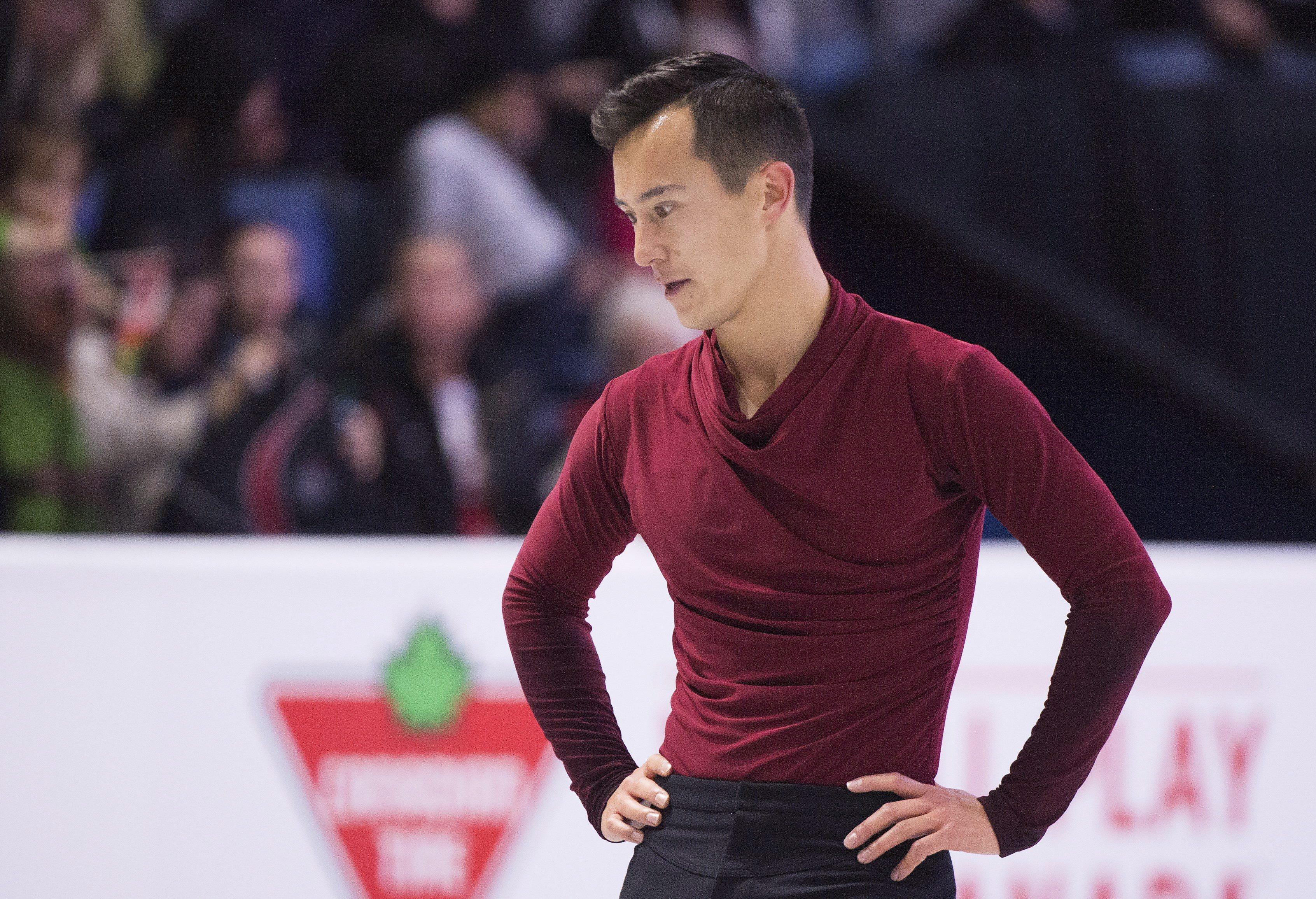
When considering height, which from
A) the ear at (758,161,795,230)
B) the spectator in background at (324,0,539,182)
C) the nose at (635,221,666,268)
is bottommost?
the nose at (635,221,666,268)

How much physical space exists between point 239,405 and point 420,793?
1586 mm

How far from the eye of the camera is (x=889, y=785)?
1592 mm

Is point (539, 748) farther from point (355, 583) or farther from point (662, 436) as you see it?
point (662, 436)

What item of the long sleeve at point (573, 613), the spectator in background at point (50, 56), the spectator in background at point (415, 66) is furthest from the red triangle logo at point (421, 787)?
the spectator in background at point (50, 56)

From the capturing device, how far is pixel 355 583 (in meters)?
3.23

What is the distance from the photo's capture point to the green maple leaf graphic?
3178 millimetres

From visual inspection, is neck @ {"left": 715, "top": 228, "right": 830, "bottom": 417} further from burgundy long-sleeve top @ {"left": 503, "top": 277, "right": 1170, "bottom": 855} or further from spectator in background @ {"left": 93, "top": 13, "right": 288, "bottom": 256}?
spectator in background @ {"left": 93, "top": 13, "right": 288, "bottom": 256}

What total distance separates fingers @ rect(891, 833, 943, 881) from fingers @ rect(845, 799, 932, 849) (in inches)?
1.2

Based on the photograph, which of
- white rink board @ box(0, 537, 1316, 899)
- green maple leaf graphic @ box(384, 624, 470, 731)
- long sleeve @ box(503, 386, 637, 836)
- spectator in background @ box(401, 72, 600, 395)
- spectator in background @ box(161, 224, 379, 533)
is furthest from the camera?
spectator in background @ box(401, 72, 600, 395)

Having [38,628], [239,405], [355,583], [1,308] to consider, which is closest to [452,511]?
[239,405]

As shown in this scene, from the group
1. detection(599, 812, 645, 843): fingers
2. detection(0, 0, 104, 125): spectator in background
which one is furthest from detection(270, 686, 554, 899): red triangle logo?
detection(0, 0, 104, 125): spectator in background

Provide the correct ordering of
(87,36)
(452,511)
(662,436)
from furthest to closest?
(87,36)
(452,511)
(662,436)

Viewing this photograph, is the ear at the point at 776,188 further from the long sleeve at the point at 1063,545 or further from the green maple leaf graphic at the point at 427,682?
the green maple leaf graphic at the point at 427,682

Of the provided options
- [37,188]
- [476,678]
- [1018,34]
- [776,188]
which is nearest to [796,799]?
[776,188]
